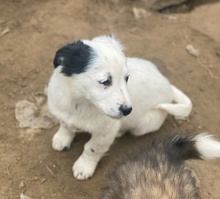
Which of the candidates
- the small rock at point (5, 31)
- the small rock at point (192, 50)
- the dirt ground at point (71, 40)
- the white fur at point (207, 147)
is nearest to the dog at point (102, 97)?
the dirt ground at point (71, 40)

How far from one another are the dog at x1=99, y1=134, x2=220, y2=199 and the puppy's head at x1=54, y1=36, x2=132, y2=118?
17.1 inches

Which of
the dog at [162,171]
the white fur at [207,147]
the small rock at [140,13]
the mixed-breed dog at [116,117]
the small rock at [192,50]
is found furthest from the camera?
the small rock at [140,13]

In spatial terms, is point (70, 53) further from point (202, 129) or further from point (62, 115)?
point (202, 129)

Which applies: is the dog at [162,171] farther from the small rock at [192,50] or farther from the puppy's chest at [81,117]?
the small rock at [192,50]

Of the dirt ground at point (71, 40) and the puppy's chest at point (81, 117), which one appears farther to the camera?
the dirt ground at point (71, 40)

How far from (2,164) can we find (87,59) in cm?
153

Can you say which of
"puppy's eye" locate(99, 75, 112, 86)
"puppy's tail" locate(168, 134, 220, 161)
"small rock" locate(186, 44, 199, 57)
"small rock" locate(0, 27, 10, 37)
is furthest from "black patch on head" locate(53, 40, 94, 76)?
"small rock" locate(186, 44, 199, 57)

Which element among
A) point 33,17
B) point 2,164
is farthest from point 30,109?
point 33,17

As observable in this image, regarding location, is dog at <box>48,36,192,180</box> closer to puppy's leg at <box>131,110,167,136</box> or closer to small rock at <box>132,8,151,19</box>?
puppy's leg at <box>131,110,167,136</box>

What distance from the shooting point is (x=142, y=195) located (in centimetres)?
351

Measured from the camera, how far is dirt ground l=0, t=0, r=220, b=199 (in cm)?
463

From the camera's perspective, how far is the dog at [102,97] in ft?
12.3

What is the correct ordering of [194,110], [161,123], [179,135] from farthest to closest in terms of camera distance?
[194,110] < [161,123] < [179,135]

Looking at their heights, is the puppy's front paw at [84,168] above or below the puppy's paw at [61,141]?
below
